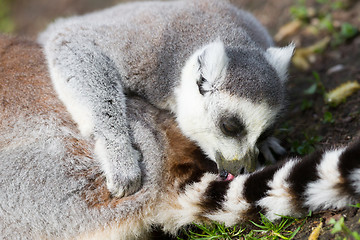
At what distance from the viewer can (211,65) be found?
3.38m

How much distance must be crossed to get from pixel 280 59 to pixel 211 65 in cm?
77

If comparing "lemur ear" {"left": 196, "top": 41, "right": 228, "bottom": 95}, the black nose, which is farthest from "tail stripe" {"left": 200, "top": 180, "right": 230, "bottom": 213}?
"lemur ear" {"left": 196, "top": 41, "right": 228, "bottom": 95}

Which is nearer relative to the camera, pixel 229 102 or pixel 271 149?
pixel 229 102

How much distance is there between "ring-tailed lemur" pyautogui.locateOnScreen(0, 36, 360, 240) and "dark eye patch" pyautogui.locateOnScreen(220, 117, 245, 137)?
319mm

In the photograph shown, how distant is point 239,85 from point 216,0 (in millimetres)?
1549

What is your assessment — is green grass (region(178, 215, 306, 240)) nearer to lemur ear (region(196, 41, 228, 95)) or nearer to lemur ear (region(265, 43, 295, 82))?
lemur ear (region(196, 41, 228, 95))

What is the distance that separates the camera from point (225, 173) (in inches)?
130

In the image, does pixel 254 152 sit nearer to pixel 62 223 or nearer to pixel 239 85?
pixel 239 85

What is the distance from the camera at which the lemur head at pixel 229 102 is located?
331cm

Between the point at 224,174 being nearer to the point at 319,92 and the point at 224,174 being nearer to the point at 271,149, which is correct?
the point at 271,149

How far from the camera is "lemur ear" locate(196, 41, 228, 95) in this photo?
3.35 meters

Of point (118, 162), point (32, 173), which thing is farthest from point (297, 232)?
point (32, 173)

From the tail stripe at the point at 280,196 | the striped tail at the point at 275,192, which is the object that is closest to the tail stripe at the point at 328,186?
the striped tail at the point at 275,192

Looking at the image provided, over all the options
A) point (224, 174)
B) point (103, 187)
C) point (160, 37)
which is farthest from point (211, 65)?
point (103, 187)
